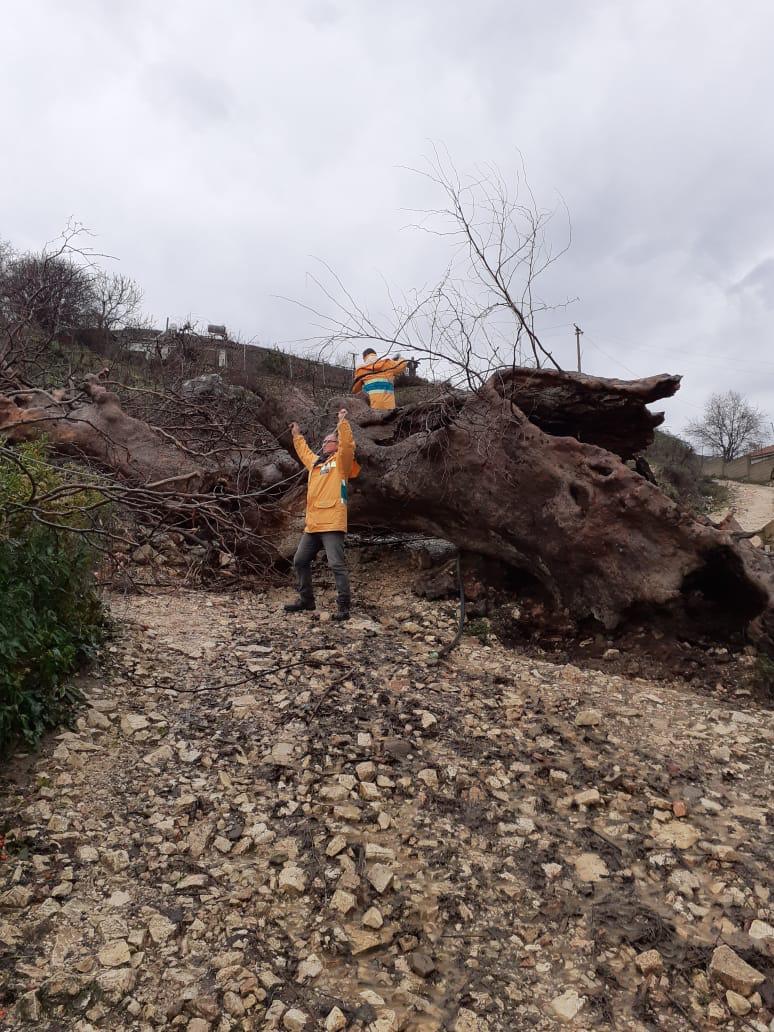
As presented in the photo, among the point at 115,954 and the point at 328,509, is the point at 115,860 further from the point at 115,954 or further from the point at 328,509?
the point at 328,509

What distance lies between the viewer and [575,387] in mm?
5562

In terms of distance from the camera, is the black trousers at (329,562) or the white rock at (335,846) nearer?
the white rock at (335,846)

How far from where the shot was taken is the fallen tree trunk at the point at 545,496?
4.69m

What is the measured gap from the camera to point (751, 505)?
78.0 ft

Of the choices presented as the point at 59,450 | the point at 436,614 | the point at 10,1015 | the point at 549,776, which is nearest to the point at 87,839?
the point at 10,1015

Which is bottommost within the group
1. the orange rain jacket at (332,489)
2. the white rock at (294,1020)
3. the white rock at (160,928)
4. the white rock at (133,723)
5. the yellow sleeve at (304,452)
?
the white rock at (294,1020)

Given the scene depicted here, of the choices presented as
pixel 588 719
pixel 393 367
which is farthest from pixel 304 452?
pixel 588 719

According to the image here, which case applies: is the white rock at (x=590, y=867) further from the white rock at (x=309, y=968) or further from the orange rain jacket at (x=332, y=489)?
the orange rain jacket at (x=332, y=489)

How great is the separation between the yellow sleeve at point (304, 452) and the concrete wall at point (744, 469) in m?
32.0

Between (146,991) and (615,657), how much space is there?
3.62 meters

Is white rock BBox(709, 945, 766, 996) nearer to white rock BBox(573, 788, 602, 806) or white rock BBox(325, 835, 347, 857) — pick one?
white rock BBox(573, 788, 602, 806)

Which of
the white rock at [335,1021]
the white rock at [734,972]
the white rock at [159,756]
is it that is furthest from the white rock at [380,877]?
the white rock at [159,756]

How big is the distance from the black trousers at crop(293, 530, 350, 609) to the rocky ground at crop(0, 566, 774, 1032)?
112 centimetres

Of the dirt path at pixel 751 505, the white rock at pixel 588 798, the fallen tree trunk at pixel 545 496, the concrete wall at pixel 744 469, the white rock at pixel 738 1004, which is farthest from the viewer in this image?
the concrete wall at pixel 744 469
